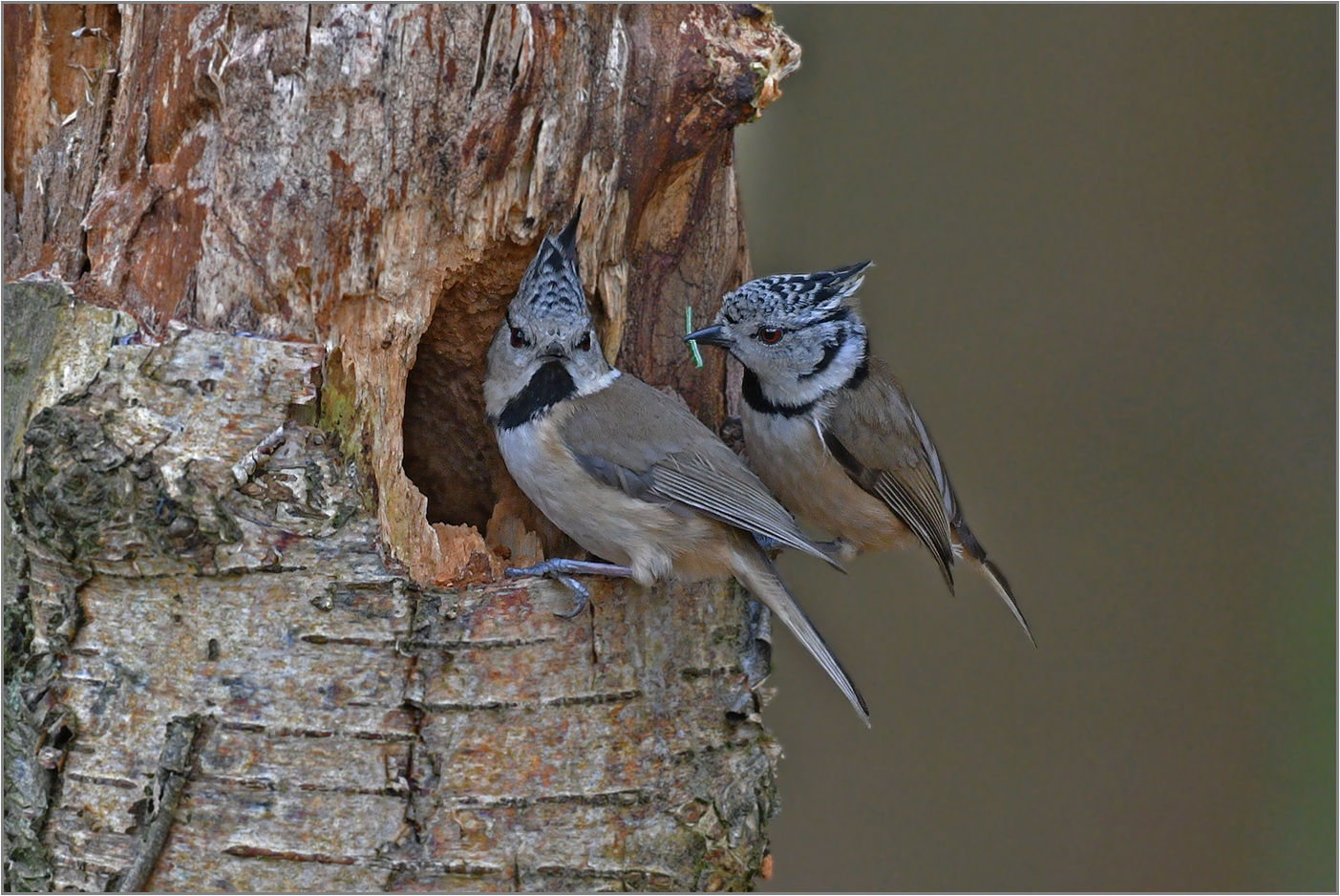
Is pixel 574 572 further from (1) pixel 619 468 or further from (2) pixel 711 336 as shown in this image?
(2) pixel 711 336

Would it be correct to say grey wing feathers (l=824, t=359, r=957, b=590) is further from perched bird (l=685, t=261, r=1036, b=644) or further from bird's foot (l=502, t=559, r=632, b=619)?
bird's foot (l=502, t=559, r=632, b=619)

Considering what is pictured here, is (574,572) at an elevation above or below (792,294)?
below

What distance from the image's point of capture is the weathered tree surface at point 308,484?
226cm

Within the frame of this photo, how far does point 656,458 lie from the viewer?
9.49 feet

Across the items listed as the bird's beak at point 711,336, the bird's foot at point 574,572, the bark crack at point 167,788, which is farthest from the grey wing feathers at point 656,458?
the bark crack at point 167,788

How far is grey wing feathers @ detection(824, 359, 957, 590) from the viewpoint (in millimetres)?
3482

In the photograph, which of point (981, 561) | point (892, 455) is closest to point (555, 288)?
point (892, 455)

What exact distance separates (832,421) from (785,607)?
776 millimetres

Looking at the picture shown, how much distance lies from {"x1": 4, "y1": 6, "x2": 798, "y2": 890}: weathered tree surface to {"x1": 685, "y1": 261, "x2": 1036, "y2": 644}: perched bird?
608 millimetres

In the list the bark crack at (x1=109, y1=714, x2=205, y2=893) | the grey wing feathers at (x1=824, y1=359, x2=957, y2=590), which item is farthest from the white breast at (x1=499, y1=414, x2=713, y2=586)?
the bark crack at (x1=109, y1=714, x2=205, y2=893)

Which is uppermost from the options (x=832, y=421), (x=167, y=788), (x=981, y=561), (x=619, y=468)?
(x=832, y=421)

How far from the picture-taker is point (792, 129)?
4.87 meters

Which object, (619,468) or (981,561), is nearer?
(619,468)

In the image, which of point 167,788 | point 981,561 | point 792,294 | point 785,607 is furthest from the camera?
point 981,561
